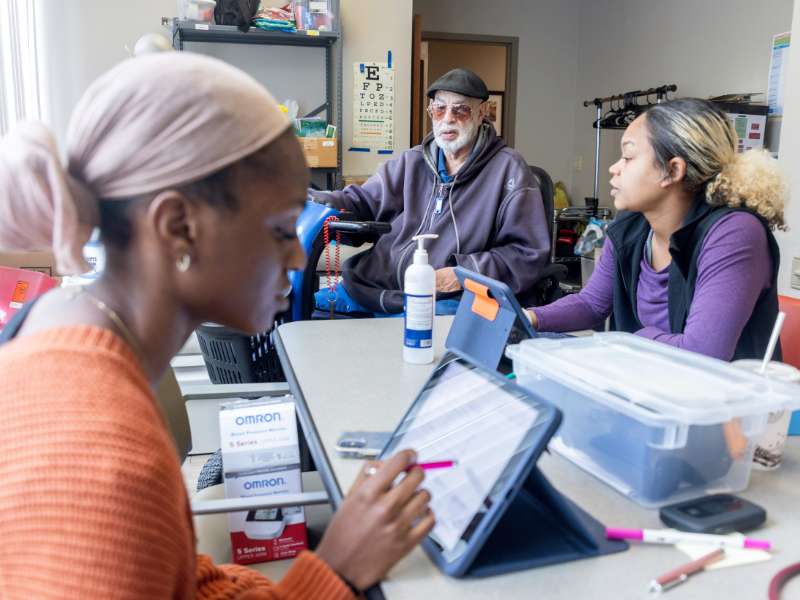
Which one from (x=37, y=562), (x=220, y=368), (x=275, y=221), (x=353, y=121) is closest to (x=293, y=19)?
(x=353, y=121)

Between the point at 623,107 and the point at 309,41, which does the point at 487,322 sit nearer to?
the point at 309,41

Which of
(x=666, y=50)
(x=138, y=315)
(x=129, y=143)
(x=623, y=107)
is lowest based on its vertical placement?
(x=138, y=315)

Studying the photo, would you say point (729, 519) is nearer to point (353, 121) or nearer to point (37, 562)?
point (37, 562)

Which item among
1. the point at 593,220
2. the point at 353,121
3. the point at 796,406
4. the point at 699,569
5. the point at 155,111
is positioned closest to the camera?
the point at 155,111

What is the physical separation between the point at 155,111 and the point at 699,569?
67 centimetres

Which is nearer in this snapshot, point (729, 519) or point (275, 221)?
point (275, 221)

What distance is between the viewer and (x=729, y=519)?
0.76 m

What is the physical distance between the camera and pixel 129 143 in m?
0.57

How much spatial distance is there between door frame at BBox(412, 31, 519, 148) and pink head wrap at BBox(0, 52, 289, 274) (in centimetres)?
550

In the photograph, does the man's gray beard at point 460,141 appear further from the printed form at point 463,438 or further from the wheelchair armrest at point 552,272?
the printed form at point 463,438

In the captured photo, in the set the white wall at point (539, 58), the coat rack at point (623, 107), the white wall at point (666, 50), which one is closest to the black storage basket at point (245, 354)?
the white wall at point (666, 50)

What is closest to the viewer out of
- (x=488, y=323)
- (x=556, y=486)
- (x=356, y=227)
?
(x=556, y=486)

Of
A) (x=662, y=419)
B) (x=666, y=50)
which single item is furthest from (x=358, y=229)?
(x=666, y=50)

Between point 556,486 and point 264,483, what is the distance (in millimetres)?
407
